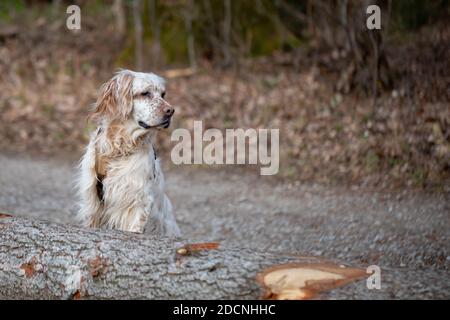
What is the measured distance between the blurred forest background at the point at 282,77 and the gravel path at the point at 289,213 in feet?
2.07

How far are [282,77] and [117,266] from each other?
8.12m

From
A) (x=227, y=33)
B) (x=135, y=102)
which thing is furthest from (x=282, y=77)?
(x=135, y=102)

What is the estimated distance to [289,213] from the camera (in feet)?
24.5

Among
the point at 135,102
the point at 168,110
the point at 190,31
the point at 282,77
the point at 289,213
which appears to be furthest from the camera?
the point at 190,31

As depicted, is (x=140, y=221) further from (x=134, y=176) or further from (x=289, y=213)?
(x=289, y=213)

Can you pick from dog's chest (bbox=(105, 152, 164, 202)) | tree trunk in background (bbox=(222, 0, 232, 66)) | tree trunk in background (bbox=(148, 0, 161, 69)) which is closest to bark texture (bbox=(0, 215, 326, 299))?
dog's chest (bbox=(105, 152, 164, 202))

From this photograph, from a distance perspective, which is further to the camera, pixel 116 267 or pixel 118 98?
pixel 118 98

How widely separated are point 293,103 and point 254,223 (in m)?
3.79

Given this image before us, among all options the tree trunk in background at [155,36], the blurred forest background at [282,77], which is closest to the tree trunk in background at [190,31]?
the blurred forest background at [282,77]

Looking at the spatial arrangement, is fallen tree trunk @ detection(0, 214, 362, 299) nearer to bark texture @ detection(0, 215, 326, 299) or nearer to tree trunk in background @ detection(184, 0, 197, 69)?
bark texture @ detection(0, 215, 326, 299)

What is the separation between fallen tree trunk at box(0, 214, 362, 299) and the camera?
3.64m

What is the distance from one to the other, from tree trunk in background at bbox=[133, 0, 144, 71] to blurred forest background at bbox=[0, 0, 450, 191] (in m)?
0.02
